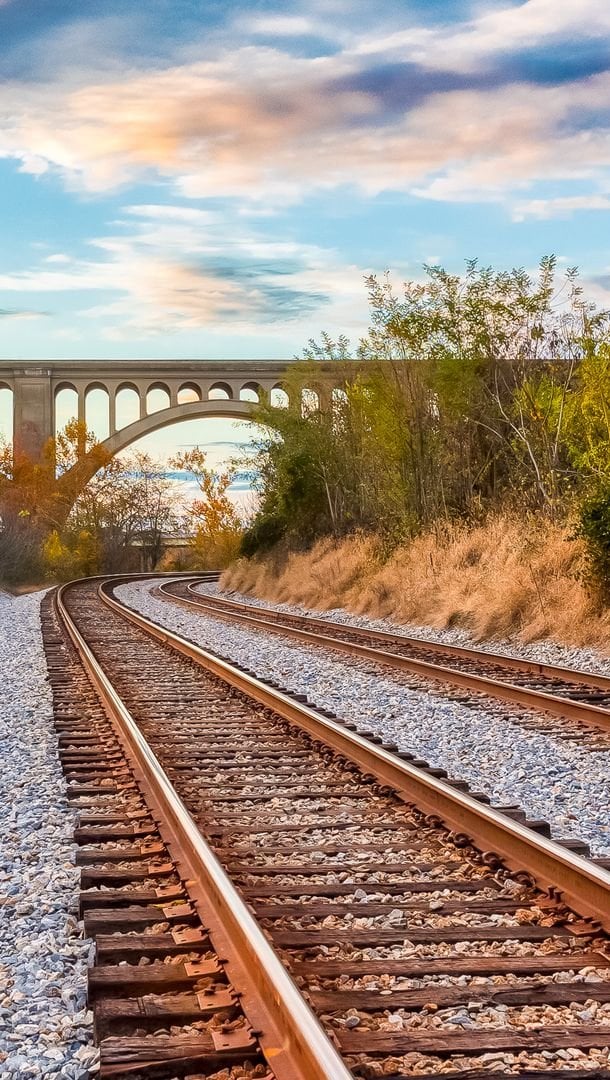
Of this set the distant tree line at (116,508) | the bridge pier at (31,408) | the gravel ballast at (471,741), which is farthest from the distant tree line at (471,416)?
the bridge pier at (31,408)

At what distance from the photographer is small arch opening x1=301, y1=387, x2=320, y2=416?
29297mm

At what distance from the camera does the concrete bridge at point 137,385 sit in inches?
2359

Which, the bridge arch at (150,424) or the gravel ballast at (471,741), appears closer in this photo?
the gravel ballast at (471,741)

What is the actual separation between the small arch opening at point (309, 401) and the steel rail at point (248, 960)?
23479mm

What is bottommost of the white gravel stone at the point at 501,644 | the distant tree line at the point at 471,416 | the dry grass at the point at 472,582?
the white gravel stone at the point at 501,644

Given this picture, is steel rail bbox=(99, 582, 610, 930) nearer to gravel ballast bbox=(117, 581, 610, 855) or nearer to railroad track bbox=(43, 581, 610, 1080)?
railroad track bbox=(43, 581, 610, 1080)

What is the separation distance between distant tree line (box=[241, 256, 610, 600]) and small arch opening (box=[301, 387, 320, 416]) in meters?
0.46

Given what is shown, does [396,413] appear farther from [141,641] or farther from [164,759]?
[164,759]

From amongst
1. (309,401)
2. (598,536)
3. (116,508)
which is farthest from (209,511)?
(598,536)

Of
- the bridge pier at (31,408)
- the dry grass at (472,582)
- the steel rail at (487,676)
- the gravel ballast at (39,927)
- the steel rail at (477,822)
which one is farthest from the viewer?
the bridge pier at (31,408)

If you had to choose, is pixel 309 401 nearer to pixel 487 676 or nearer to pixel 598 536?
pixel 598 536

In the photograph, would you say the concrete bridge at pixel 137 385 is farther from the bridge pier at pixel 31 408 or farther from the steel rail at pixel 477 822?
the steel rail at pixel 477 822

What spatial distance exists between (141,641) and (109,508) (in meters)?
48.3

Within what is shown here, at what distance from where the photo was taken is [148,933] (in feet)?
13.3
